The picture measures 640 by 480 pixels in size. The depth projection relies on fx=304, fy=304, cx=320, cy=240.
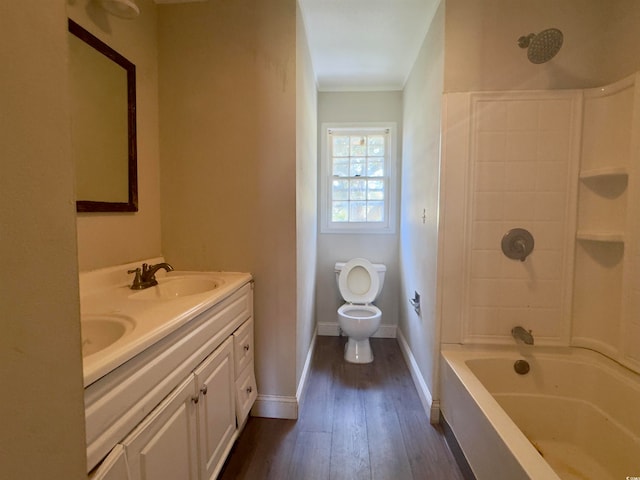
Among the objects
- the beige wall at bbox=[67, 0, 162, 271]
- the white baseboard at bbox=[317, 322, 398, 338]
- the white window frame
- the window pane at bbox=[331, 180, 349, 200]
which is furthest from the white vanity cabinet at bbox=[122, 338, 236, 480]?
the window pane at bbox=[331, 180, 349, 200]

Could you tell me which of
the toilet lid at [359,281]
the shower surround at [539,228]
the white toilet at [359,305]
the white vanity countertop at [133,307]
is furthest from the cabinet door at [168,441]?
the toilet lid at [359,281]

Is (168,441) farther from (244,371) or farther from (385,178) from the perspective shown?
(385,178)

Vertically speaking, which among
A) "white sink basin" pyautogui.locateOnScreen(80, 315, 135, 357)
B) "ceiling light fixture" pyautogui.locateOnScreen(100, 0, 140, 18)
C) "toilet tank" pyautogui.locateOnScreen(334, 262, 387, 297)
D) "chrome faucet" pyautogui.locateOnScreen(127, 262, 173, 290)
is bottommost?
"toilet tank" pyautogui.locateOnScreen(334, 262, 387, 297)

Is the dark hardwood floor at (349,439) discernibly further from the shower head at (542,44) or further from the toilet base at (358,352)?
the shower head at (542,44)

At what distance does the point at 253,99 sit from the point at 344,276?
1.73 m

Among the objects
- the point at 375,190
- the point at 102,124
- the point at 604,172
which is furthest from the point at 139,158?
the point at 604,172

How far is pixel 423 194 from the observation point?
2.17 m

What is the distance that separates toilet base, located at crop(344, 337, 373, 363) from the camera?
2631 mm

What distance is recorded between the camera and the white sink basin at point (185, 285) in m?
1.61

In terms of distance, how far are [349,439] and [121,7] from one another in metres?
2.43

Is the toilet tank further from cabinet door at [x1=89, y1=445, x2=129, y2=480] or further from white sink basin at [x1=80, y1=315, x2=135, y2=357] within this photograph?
cabinet door at [x1=89, y1=445, x2=129, y2=480]

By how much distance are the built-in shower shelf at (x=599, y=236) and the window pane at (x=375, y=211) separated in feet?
5.48

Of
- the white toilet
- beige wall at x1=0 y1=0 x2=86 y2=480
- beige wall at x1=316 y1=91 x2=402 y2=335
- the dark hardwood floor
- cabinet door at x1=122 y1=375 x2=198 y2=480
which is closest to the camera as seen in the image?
beige wall at x1=0 y1=0 x2=86 y2=480

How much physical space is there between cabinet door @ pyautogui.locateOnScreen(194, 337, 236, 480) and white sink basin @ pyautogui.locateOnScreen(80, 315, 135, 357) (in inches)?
12.8
